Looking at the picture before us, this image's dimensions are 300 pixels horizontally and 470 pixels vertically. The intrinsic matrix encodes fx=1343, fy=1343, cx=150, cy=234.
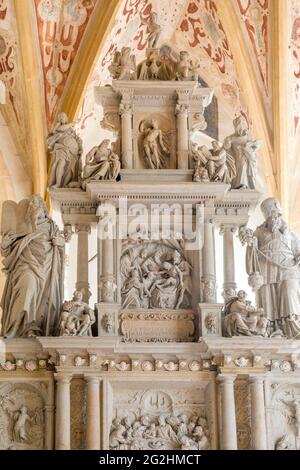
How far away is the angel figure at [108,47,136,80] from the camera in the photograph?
60.3ft

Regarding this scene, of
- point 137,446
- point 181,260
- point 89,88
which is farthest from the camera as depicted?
point 89,88

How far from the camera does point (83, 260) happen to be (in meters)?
17.4

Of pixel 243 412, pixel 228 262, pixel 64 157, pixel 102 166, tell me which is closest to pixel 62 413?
pixel 243 412

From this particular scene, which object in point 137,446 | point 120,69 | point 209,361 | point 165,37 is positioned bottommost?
point 137,446

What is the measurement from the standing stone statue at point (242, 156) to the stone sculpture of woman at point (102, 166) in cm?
158

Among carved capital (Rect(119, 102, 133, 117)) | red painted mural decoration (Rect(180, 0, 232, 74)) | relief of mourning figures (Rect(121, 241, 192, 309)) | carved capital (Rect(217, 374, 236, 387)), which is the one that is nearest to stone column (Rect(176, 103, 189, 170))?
carved capital (Rect(119, 102, 133, 117))

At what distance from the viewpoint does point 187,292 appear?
56.7 ft

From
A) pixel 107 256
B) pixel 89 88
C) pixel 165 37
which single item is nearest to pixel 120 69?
pixel 107 256

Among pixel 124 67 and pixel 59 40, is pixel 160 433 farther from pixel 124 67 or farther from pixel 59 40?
pixel 59 40

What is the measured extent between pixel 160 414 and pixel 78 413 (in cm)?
103

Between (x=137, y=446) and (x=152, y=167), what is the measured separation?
387 centimetres

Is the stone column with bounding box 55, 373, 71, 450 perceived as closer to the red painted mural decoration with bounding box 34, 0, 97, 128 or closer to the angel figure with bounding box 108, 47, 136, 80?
the angel figure with bounding box 108, 47, 136, 80

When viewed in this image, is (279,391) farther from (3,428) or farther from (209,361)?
(3,428)

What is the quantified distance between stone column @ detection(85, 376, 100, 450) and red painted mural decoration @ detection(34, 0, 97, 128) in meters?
9.51
